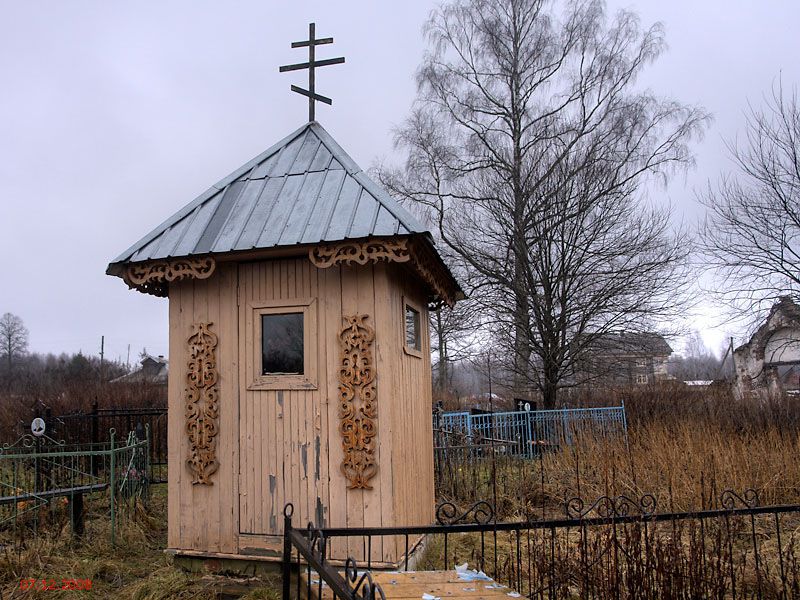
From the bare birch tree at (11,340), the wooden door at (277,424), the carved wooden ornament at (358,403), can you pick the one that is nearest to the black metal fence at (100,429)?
the wooden door at (277,424)

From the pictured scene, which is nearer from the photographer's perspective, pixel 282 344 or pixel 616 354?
pixel 282 344

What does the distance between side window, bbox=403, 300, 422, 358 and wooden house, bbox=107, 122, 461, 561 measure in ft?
0.38

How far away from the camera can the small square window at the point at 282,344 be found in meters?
5.66

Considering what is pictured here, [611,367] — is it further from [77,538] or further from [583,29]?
[77,538]

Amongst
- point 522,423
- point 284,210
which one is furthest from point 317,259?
point 522,423

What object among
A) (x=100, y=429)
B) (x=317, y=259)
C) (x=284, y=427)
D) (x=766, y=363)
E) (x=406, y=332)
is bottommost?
(x=100, y=429)

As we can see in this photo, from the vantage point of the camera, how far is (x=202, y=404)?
19.0ft

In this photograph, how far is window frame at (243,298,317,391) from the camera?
557 cm

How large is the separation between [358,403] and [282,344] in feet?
3.01

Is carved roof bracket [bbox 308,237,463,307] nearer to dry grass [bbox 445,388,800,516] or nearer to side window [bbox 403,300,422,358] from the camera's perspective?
side window [bbox 403,300,422,358]

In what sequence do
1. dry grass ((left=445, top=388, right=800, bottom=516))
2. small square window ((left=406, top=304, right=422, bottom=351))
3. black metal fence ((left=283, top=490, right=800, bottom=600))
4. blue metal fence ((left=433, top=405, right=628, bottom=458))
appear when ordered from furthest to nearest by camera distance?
blue metal fence ((left=433, top=405, right=628, bottom=458)) < dry grass ((left=445, top=388, right=800, bottom=516)) < small square window ((left=406, top=304, right=422, bottom=351)) < black metal fence ((left=283, top=490, right=800, bottom=600))

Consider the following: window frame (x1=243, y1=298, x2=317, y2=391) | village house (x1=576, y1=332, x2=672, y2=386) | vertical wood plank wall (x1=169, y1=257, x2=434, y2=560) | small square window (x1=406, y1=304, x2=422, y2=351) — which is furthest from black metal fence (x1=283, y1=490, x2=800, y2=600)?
village house (x1=576, y1=332, x2=672, y2=386)

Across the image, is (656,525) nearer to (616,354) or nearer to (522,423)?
(522,423)

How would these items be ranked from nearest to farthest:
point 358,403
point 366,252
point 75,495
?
point 366,252
point 358,403
point 75,495
